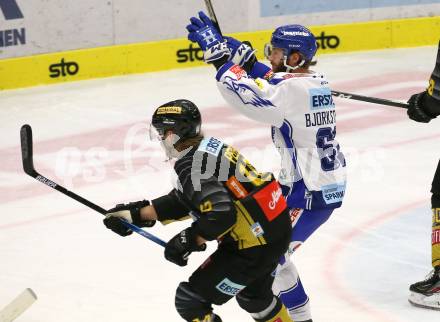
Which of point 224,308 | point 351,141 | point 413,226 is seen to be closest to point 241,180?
point 224,308

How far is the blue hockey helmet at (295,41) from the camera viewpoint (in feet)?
15.0

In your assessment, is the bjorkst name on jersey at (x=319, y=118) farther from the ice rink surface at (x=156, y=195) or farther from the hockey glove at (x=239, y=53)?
the ice rink surface at (x=156, y=195)

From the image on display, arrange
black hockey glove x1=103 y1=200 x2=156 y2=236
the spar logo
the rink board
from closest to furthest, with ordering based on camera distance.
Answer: black hockey glove x1=103 y1=200 x2=156 y2=236
the spar logo
the rink board

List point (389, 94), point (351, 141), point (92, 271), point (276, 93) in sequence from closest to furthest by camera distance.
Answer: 1. point (276, 93)
2. point (92, 271)
3. point (351, 141)
4. point (389, 94)

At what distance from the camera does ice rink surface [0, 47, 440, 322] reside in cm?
520

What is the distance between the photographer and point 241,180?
12.9 ft

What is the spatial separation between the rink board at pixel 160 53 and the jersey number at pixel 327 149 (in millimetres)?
5426

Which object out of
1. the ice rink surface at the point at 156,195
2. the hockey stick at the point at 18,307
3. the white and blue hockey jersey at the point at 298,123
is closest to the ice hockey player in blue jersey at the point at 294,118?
the white and blue hockey jersey at the point at 298,123

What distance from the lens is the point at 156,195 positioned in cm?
693

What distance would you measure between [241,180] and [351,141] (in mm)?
4290

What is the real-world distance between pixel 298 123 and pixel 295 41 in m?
0.39

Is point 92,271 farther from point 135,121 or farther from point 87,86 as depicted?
point 87,86

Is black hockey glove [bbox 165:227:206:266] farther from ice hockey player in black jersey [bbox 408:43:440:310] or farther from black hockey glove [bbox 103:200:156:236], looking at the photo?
ice hockey player in black jersey [bbox 408:43:440:310]

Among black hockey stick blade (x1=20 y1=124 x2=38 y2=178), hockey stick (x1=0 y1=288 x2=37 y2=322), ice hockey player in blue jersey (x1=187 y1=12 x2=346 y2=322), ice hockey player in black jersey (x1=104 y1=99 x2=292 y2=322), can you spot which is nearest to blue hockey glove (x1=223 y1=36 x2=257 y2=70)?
ice hockey player in blue jersey (x1=187 y1=12 x2=346 y2=322)
